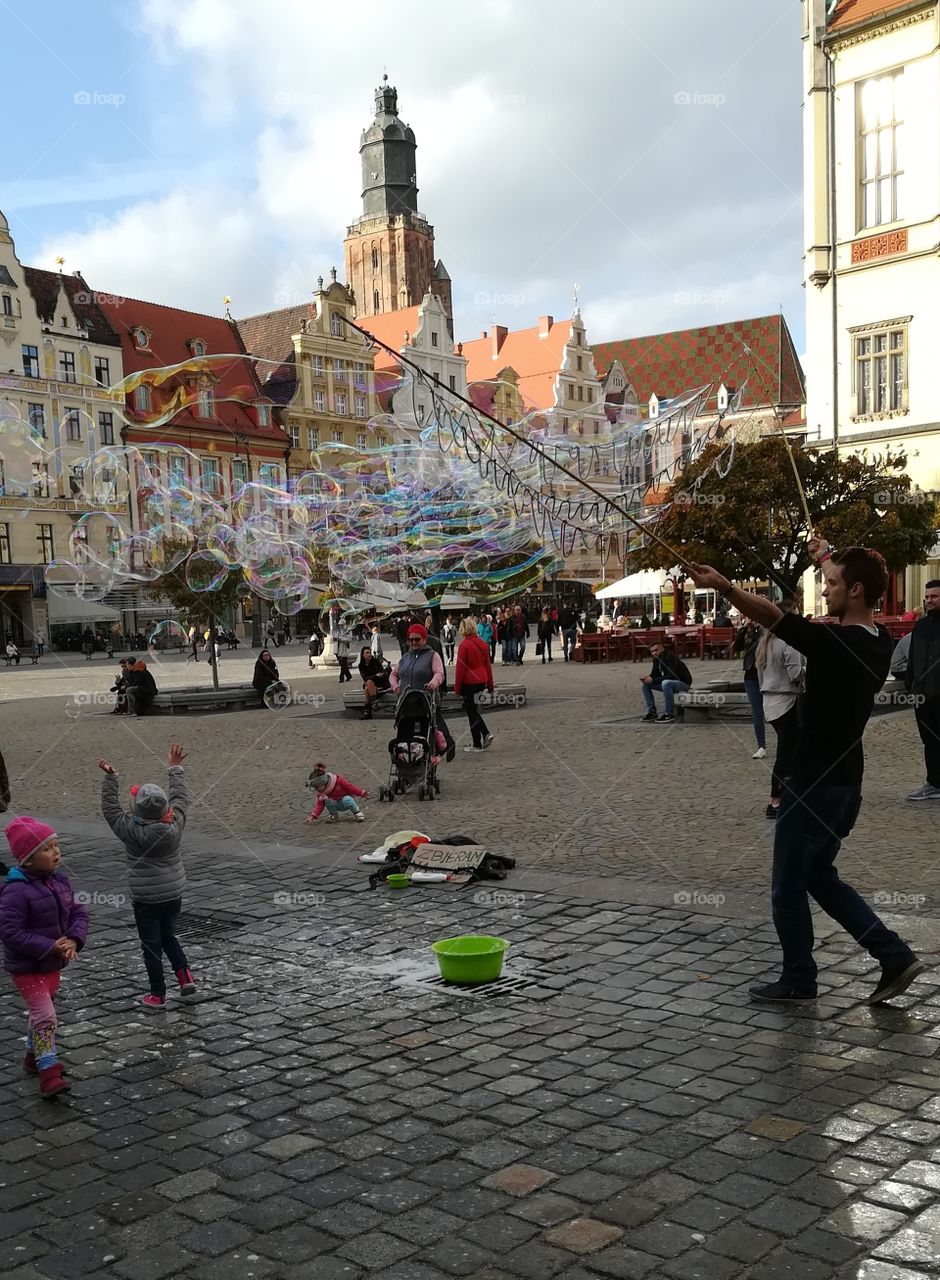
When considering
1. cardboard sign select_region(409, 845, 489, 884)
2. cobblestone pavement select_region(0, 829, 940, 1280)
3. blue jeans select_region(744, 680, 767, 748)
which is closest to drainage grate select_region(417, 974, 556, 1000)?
cobblestone pavement select_region(0, 829, 940, 1280)

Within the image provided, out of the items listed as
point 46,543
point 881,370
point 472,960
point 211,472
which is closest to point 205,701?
point 472,960

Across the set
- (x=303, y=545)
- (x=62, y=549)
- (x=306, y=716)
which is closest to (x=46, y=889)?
(x=306, y=716)

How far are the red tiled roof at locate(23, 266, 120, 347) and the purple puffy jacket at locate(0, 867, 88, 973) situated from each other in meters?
49.1

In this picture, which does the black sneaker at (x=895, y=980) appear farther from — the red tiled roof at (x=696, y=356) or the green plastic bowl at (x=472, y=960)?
the red tiled roof at (x=696, y=356)

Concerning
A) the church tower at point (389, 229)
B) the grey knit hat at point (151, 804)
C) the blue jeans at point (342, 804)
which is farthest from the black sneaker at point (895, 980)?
the church tower at point (389, 229)

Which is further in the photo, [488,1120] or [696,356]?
[696,356]

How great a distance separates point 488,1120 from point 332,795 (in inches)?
213

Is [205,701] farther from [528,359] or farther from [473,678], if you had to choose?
[528,359]

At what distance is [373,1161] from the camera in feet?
11.3

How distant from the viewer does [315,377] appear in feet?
189

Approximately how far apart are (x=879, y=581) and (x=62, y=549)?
47814 mm

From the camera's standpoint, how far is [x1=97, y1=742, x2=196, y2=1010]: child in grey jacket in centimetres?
497

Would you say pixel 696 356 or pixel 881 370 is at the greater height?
pixel 696 356

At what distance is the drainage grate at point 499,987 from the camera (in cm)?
491
